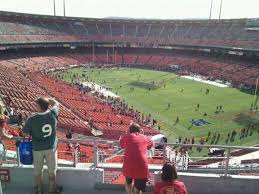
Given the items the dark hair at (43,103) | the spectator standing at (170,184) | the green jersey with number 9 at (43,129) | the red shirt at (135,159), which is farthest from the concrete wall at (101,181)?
the spectator standing at (170,184)

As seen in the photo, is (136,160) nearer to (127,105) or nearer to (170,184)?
(170,184)

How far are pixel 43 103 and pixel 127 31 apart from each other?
263 feet

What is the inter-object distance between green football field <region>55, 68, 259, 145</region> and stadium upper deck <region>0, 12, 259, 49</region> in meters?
14.9

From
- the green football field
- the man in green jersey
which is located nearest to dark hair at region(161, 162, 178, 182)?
the man in green jersey

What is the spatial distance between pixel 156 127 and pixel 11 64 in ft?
119

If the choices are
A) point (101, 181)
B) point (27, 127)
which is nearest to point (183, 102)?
point (101, 181)

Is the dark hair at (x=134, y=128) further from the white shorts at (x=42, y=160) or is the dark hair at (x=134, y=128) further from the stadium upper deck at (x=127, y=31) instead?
the stadium upper deck at (x=127, y=31)

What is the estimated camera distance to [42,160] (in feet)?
18.0

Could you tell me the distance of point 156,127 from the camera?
102ft

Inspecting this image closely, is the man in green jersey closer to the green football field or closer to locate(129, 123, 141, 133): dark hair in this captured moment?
locate(129, 123, 141, 133): dark hair

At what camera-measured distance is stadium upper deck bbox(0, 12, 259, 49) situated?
67.8 m

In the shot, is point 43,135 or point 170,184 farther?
point 43,135

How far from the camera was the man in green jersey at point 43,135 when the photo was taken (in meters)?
5.18

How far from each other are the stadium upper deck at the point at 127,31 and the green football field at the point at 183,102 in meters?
14.9
